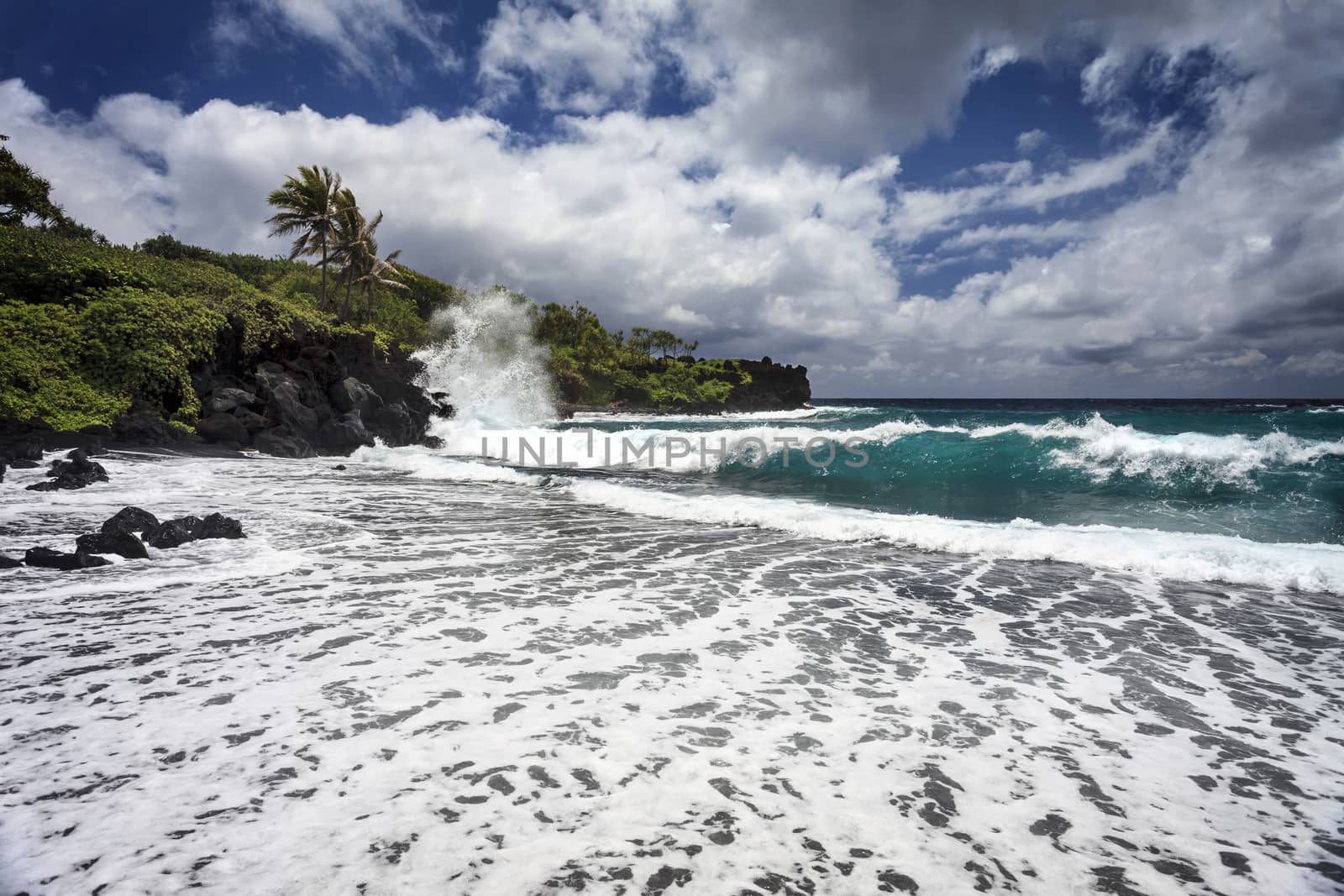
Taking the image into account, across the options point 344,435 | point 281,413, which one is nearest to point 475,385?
point 344,435

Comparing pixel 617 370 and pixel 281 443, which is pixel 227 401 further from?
pixel 617 370

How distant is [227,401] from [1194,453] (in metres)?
27.1

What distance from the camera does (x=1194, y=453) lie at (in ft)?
47.0

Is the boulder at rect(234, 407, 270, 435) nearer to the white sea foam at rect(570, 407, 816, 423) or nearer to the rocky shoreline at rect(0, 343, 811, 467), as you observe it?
the rocky shoreline at rect(0, 343, 811, 467)

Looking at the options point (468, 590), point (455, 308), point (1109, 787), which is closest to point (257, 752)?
point (468, 590)

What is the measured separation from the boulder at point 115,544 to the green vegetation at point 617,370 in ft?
208

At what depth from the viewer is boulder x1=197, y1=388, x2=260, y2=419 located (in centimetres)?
1777

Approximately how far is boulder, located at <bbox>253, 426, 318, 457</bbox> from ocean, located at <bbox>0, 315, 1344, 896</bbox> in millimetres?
8800

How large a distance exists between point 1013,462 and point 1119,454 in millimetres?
2499

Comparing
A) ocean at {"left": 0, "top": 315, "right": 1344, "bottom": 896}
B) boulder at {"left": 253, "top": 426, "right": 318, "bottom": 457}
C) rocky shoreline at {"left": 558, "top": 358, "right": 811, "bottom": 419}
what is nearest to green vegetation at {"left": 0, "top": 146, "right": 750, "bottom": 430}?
boulder at {"left": 253, "top": 426, "right": 318, "bottom": 457}

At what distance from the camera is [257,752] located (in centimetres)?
288

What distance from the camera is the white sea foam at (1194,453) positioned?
1386 cm

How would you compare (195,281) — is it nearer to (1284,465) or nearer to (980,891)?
(980,891)

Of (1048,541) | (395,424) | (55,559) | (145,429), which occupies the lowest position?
(1048,541)
